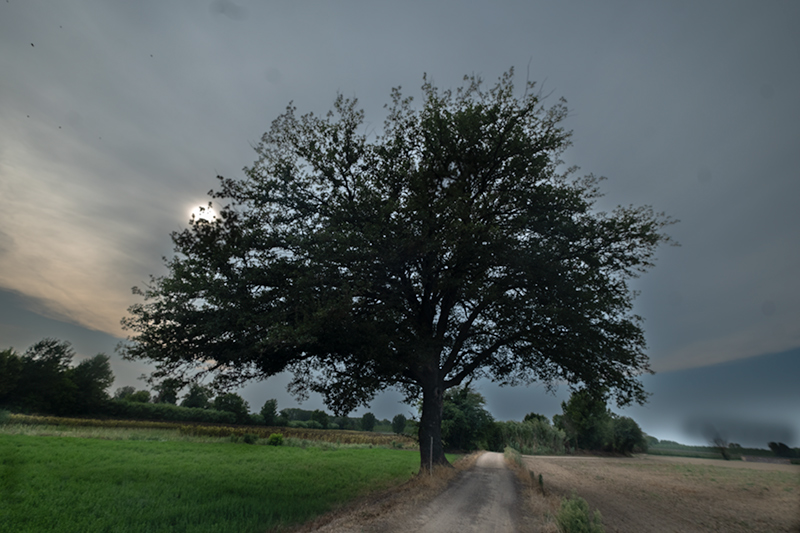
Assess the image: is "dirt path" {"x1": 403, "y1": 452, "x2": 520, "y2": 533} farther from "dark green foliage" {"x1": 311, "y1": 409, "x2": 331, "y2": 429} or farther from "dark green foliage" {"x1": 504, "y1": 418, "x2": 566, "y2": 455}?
"dark green foliage" {"x1": 311, "y1": 409, "x2": 331, "y2": 429}

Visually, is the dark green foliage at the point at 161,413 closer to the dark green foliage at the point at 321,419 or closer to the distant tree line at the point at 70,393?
the distant tree line at the point at 70,393

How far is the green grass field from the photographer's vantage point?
7.54 m

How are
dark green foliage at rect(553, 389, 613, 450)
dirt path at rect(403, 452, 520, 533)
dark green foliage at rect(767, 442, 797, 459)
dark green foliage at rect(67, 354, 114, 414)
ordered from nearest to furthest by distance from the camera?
dirt path at rect(403, 452, 520, 533) → dark green foliage at rect(767, 442, 797, 459) → dark green foliage at rect(67, 354, 114, 414) → dark green foliage at rect(553, 389, 613, 450)

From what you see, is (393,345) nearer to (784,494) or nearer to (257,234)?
(257,234)

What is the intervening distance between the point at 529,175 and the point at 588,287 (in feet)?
16.3

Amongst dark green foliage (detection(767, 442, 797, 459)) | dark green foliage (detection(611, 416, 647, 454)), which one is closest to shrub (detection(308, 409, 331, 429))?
dark green foliage (detection(611, 416, 647, 454))

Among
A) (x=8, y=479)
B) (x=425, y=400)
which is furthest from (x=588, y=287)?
(x=8, y=479)

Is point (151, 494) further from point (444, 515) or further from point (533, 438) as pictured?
point (533, 438)

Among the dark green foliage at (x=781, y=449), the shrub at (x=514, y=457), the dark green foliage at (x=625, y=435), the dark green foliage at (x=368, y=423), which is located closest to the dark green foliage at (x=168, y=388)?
the dark green foliage at (x=781, y=449)

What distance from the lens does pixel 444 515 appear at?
350 inches

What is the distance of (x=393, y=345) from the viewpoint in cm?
1320

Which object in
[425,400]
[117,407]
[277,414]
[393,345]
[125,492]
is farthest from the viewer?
[277,414]

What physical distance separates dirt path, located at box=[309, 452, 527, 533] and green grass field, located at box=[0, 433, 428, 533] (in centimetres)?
187

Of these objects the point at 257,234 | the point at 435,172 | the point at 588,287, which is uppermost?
the point at 435,172
